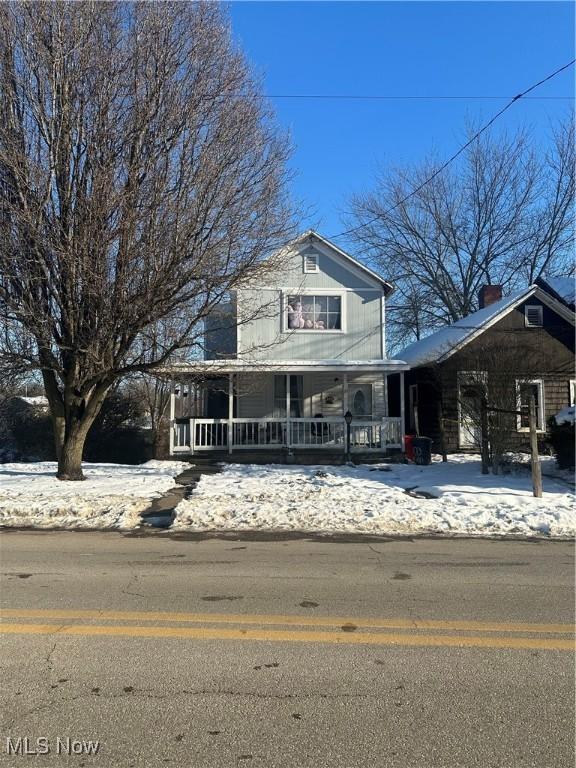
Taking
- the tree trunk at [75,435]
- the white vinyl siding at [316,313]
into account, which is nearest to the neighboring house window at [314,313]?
the white vinyl siding at [316,313]

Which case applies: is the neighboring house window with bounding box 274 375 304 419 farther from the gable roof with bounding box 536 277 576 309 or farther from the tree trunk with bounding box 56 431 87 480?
the gable roof with bounding box 536 277 576 309

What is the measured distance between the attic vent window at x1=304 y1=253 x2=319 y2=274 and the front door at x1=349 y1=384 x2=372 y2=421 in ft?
15.0

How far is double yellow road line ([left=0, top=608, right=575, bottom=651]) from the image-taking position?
14.4ft

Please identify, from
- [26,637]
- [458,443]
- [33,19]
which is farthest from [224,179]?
[458,443]

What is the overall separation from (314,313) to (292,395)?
3.08 m

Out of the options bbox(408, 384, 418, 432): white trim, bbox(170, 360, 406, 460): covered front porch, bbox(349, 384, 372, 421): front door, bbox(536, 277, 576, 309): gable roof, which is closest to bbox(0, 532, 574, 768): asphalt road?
bbox(170, 360, 406, 460): covered front porch

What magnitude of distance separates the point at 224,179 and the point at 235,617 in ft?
30.2

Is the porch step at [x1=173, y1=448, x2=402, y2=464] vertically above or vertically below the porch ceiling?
below

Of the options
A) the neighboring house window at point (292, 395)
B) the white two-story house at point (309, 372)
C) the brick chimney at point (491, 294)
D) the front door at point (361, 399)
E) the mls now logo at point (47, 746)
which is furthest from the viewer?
the brick chimney at point (491, 294)

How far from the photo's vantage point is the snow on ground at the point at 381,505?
9188 mm

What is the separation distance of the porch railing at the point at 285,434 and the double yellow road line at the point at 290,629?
43.9 ft

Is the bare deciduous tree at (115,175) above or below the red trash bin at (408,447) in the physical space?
above

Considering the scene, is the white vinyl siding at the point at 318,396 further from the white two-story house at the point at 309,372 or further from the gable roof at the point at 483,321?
the gable roof at the point at 483,321

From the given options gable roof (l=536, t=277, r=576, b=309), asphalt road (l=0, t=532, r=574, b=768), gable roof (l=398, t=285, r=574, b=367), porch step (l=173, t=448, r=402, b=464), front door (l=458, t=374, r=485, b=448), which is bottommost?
asphalt road (l=0, t=532, r=574, b=768)
